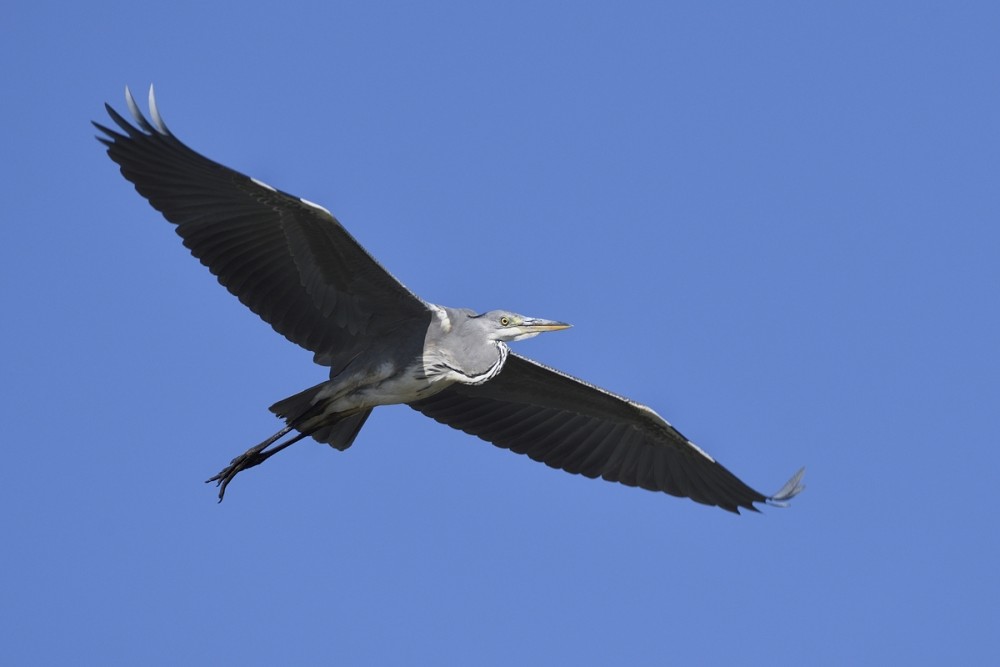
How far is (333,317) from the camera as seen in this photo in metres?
12.9

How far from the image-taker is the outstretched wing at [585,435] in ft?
46.2

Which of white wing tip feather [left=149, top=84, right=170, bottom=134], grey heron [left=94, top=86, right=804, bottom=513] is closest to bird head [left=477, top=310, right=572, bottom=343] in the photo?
grey heron [left=94, top=86, right=804, bottom=513]

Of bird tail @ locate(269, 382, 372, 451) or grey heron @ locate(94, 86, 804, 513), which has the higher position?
grey heron @ locate(94, 86, 804, 513)

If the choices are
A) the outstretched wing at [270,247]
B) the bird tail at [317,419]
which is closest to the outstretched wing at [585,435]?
the bird tail at [317,419]

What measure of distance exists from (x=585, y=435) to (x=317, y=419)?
8.90ft

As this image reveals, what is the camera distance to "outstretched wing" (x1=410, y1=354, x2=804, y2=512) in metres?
14.1

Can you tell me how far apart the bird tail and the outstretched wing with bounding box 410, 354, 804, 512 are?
1.01 m

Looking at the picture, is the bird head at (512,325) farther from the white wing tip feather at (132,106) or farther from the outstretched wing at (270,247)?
the white wing tip feather at (132,106)

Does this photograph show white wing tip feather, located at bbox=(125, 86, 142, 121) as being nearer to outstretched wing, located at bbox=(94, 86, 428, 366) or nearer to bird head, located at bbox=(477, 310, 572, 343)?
outstretched wing, located at bbox=(94, 86, 428, 366)

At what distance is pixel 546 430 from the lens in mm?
14281

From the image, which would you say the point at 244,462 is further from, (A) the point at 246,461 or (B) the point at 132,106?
(B) the point at 132,106

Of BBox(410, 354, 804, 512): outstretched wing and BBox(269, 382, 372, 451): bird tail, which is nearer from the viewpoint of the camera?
BBox(269, 382, 372, 451): bird tail

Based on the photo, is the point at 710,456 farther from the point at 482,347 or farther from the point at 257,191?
the point at 257,191

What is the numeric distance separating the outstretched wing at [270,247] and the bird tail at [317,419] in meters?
0.46
